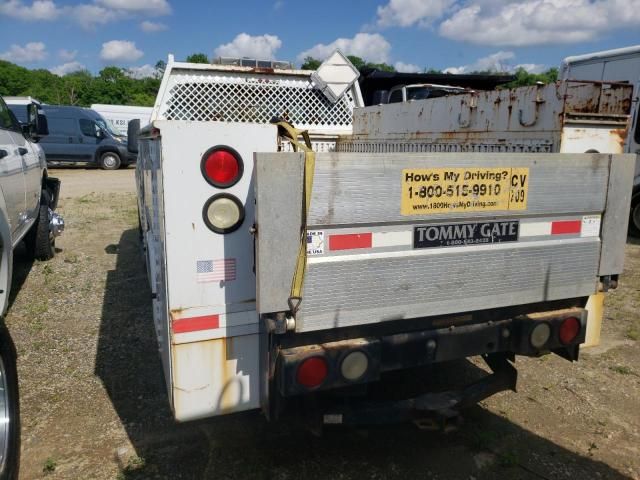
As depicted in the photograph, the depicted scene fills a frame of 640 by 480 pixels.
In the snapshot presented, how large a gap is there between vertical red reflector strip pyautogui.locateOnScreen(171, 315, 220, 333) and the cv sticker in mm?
940

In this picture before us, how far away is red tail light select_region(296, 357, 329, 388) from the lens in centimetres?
221

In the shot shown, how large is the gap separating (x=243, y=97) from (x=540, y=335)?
2886mm

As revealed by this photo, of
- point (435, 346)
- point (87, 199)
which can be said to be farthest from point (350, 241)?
point (87, 199)

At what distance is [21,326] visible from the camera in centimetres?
471

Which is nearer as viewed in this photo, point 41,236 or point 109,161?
point 41,236

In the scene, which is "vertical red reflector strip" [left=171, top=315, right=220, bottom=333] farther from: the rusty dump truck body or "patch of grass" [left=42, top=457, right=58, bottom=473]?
the rusty dump truck body

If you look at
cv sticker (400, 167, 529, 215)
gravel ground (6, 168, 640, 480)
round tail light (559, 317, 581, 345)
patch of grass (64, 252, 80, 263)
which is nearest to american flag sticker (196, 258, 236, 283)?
cv sticker (400, 167, 529, 215)

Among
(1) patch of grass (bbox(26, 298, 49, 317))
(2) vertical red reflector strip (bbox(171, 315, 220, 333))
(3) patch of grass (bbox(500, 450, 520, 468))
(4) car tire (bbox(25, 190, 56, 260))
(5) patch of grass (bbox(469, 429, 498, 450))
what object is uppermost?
(2) vertical red reflector strip (bbox(171, 315, 220, 333))

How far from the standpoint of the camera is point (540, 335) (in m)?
2.64

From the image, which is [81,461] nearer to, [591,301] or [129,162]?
[591,301]

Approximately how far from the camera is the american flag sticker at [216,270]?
2.25 m

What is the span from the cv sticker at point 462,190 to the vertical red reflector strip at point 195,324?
0.94m

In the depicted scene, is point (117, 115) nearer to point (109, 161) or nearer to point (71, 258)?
point (109, 161)

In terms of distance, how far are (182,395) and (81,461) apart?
1008 millimetres
